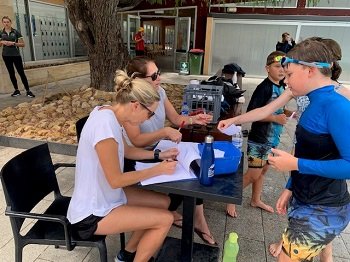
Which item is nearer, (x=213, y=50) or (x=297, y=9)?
(x=297, y=9)

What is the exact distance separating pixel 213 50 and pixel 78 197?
11685 millimetres

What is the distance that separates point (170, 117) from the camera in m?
2.64

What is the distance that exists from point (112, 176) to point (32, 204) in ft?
1.99

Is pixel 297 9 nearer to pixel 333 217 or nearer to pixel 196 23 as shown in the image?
pixel 196 23

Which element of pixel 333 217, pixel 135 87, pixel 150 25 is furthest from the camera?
pixel 150 25

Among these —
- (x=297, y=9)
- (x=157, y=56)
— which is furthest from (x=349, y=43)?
(x=157, y=56)

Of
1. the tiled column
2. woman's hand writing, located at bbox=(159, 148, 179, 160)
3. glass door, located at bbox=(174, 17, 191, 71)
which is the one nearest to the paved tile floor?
woman's hand writing, located at bbox=(159, 148, 179, 160)

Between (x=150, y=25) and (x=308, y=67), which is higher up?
(x=150, y=25)

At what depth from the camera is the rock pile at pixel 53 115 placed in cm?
436

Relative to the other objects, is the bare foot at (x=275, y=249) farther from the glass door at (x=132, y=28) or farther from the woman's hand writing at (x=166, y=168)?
the glass door at (x=132, y=28)

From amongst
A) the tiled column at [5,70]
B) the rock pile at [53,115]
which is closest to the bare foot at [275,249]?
the rock pile at [53,115]

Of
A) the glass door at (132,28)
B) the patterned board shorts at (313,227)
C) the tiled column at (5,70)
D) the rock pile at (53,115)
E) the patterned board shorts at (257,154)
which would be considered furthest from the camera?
the glass door at (132,28)

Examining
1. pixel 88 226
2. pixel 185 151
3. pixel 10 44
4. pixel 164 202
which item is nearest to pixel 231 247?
pixel 164 202

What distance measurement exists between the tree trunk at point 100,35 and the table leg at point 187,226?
469 cm
